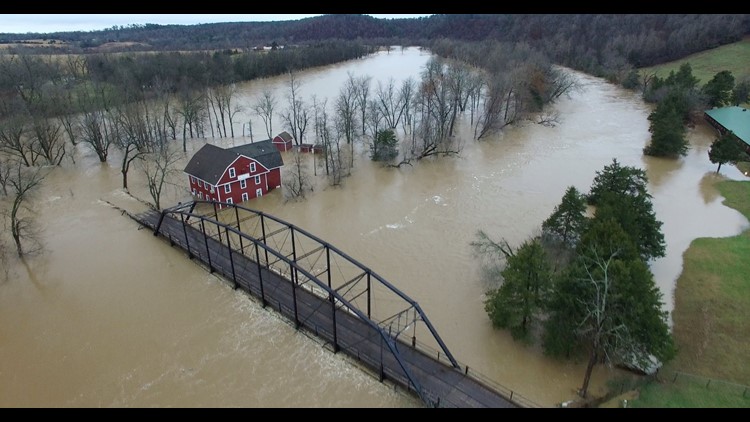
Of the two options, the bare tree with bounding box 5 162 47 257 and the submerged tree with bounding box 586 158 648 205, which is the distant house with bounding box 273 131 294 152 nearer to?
the bare tree with bounding box 5 162 47 257

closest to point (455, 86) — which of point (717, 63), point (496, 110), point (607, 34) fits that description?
point (496, 110)

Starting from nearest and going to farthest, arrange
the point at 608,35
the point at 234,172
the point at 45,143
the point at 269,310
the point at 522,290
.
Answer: the point at 522,290
the point at 269,310
the point at 234,172
the point at 45,143
the point at 608,35

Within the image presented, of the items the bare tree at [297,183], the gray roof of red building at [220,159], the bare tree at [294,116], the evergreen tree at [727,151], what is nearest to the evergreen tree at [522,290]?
the bare tree at [297,183]

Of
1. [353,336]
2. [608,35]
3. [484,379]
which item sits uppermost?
[608,35]

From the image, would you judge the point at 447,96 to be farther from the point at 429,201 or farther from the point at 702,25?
the point at 702,25

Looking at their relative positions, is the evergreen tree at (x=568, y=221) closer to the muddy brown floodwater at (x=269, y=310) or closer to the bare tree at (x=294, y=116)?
the muddy brown floodwater at (x=269, y=310)

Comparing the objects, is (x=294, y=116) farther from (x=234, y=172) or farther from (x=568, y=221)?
(x=568, y=221)
